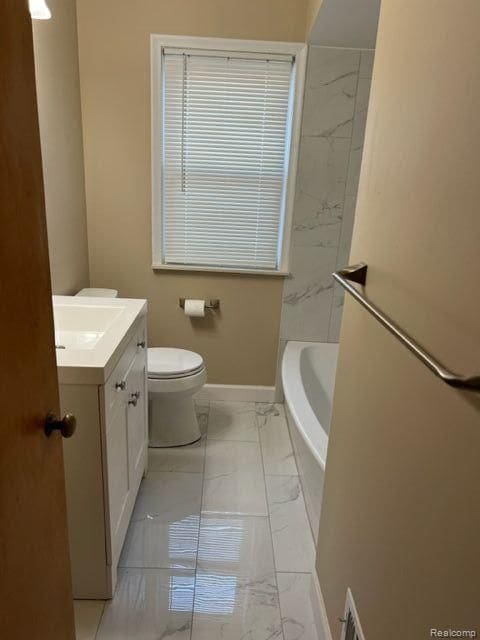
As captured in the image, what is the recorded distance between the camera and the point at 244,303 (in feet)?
9.73

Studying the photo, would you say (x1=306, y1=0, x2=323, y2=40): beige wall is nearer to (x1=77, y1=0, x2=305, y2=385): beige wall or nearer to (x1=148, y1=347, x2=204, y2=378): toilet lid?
(x1=77, y1=0, x2=305, y2=385): beige wall

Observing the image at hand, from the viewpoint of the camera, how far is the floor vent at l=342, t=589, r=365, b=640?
1.10 metres

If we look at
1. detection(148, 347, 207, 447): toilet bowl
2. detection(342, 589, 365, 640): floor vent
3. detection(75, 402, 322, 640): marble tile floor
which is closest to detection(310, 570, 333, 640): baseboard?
detection(75, 402, 322, 640): marble tile floor

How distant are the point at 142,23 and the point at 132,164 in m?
0.75

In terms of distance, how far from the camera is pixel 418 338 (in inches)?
33.1

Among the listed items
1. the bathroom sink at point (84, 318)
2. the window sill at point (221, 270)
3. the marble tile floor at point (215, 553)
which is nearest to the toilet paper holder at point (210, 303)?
the window sill at point (221, 270)

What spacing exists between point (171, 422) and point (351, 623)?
154cm

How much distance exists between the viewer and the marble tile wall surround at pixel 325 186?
256 cm

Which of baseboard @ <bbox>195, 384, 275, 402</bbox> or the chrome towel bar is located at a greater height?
the chrome towel bar

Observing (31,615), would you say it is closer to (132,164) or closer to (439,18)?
(439,18)

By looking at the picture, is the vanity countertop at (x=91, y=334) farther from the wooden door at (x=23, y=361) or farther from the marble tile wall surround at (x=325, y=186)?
the marble tile wall surround at (x=325, y=186)

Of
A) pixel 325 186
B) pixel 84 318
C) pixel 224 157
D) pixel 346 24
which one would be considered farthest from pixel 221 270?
pixel 346 24

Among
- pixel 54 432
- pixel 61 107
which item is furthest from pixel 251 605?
pixel 61 107

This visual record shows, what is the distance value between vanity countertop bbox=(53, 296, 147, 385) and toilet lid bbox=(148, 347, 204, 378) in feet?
1.63
